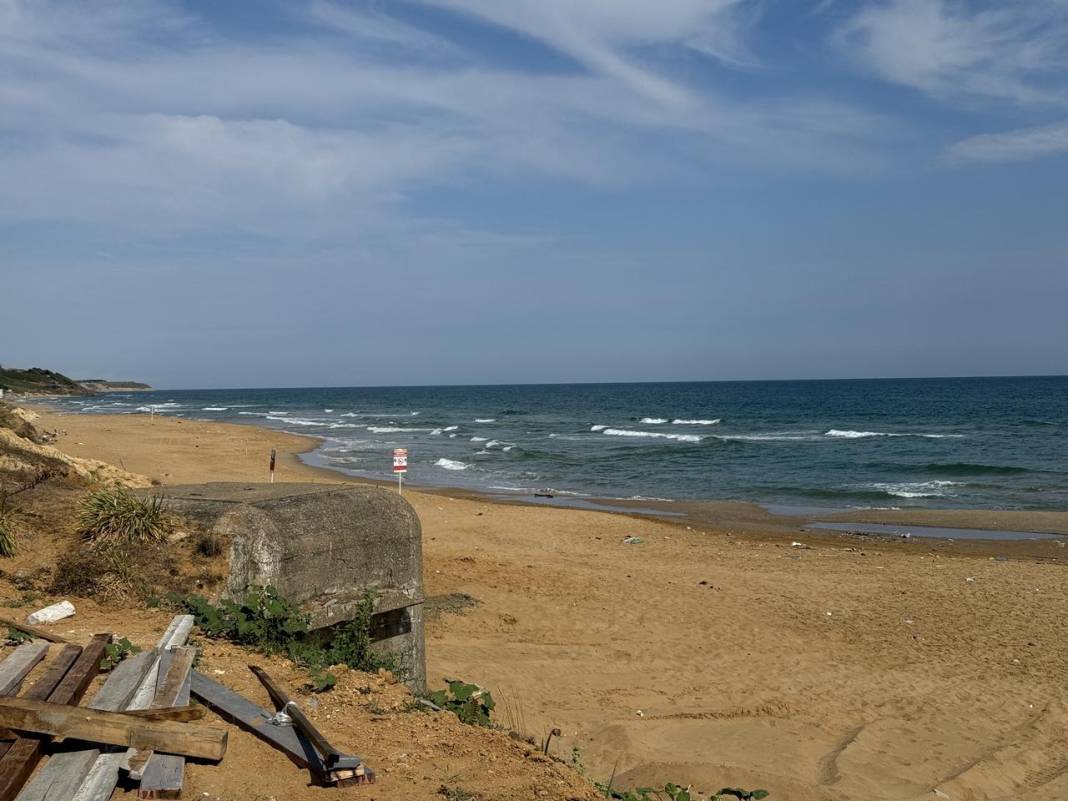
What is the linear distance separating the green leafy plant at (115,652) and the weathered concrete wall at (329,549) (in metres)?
1.13

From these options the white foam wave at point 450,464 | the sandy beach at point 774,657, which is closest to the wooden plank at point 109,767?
the sandy beach at point 774,657

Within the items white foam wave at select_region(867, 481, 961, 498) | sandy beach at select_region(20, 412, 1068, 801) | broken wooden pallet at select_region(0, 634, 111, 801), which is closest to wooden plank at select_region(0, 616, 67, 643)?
broken wooden pallet at select_region(0, 634, 111, 801)

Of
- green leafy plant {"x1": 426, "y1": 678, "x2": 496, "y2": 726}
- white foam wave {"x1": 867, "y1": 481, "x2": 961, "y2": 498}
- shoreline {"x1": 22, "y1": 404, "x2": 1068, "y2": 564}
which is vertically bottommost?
shoreline {"x1": 22, "y1": 404, "x2": 1068, "y2": 564}

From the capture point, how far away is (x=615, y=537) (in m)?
18.2

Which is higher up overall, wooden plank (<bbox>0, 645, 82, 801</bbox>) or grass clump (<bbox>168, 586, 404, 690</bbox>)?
wooden plank (<bbox>0, 645, 82, 801</bbox>)

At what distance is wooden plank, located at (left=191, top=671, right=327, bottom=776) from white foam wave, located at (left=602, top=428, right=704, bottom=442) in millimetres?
40126

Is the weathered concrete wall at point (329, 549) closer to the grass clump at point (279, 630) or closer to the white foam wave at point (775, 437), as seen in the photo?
the grass clump at point (279, 630)

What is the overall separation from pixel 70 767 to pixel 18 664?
151 cm

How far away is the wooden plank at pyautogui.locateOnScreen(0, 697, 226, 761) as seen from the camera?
4.10 metres

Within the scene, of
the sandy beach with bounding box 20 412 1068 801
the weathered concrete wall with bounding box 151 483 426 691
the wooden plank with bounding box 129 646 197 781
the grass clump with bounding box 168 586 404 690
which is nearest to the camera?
the wooden plank with bounding box 129 646 197 781

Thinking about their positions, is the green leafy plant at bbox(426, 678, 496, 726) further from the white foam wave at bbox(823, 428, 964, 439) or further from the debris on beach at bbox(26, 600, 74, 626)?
the white foam wave at bbox(823, 428, 964, 439)

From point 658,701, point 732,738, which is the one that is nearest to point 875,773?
point 732,738

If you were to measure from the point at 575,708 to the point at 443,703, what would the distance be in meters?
2.63

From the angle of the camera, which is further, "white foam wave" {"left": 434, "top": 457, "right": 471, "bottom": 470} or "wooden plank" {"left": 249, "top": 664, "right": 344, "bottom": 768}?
"white foam wave" {"left": 434, "top": 457, "right": 471, "bottom": 470}
